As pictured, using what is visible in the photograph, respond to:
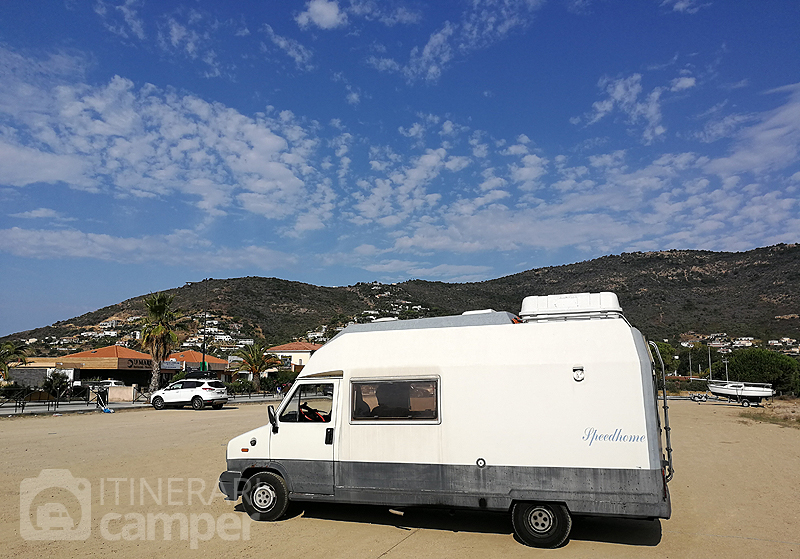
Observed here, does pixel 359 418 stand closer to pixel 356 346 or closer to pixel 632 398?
pixel 356 346

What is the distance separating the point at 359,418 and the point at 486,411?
1747mm

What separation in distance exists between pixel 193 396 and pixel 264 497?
2644cm

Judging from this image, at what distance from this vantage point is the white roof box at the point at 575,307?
714 centimetres

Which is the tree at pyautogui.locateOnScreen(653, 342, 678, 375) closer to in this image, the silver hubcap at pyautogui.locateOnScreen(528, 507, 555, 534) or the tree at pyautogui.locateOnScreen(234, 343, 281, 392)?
the tree at pyautogui.locateOnScreen(234, 343, 281, 392)

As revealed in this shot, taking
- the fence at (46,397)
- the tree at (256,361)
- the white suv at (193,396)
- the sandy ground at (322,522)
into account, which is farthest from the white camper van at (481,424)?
the tree at (256,361)

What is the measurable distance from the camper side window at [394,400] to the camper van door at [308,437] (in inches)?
14.7

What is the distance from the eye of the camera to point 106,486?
9945 mm

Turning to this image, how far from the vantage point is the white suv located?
104 feet

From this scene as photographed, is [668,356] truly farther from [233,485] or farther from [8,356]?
[233,485]

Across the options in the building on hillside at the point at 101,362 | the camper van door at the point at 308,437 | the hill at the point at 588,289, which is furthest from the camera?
the hill at the point at 588,289

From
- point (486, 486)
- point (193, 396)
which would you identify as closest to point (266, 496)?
point (486, 486)

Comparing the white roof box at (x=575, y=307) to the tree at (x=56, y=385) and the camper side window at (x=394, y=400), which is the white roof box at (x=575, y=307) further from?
the tree at (x=56, y=385)
